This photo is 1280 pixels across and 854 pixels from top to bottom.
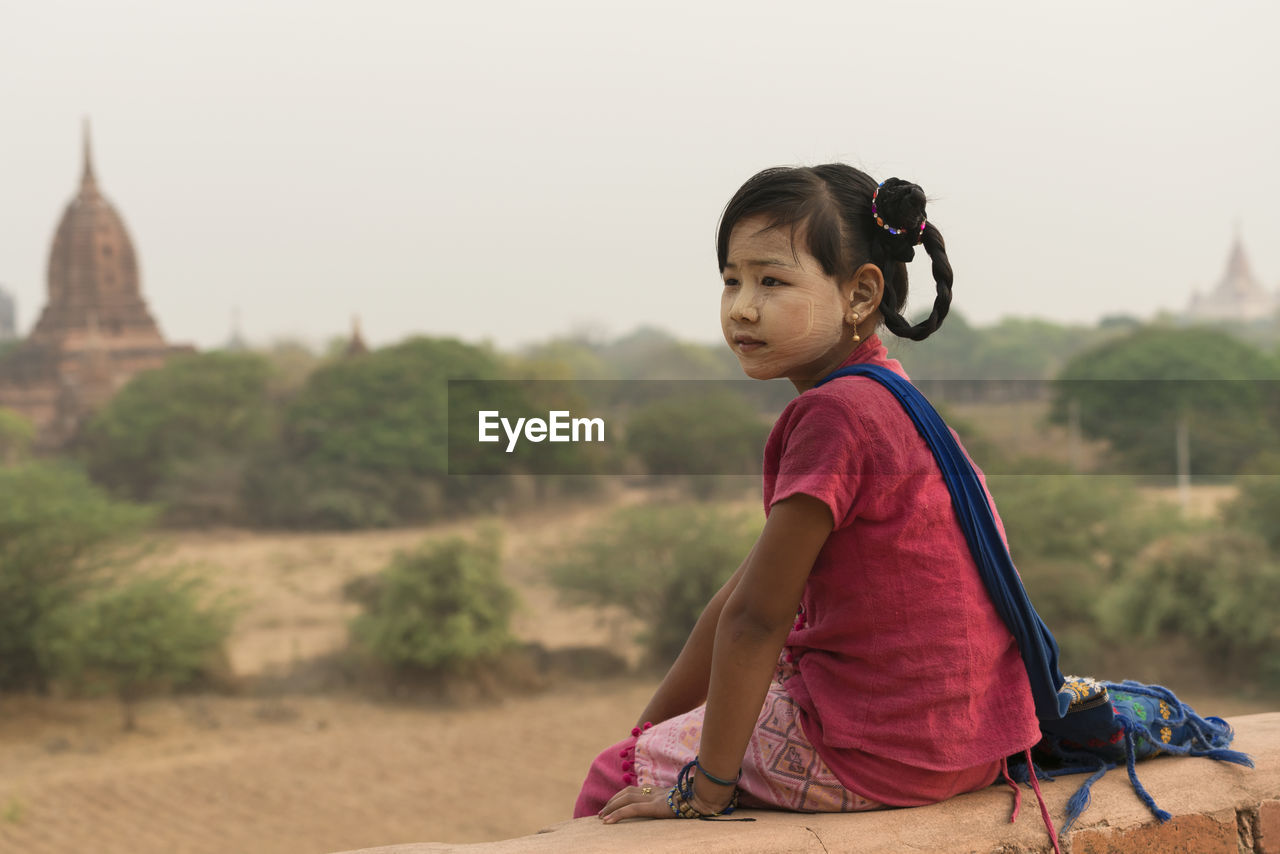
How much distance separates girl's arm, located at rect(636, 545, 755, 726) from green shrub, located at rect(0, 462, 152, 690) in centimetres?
974

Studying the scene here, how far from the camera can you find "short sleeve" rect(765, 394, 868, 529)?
4.05ft

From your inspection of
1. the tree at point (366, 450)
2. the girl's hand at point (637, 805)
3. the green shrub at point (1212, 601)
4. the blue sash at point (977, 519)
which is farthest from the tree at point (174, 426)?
the blue sash at point (977, 519)

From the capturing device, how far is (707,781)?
1354 millimetres

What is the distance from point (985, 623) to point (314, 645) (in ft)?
38.5

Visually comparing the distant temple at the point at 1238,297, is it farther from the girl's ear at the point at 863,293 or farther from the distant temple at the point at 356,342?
the girl's ear at the point at 863,293

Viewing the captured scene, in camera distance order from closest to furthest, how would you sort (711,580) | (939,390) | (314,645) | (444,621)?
(444,621) < (711,580) < (314,645) < (939,390)

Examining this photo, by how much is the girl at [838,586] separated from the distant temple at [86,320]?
28.0 m

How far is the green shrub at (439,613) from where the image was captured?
10.2 metres

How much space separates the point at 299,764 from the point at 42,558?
139 inches

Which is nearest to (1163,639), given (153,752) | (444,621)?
(444,621)

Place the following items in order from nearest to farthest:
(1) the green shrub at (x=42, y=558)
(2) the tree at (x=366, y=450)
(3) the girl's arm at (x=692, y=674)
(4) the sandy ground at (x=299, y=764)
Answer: (3) the girl's arm at (x=692, y=674) < (4) the sandy ground at (x=299, y=764) < (1) the green shrub at (x=42, y=558) < (2) the tree at (x=366, y=450)

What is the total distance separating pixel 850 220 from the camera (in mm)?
1370

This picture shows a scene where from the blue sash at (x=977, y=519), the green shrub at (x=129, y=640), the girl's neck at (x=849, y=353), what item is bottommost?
the green shrub at (x=129, y=640)

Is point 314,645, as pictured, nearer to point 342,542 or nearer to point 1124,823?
point 342,542
